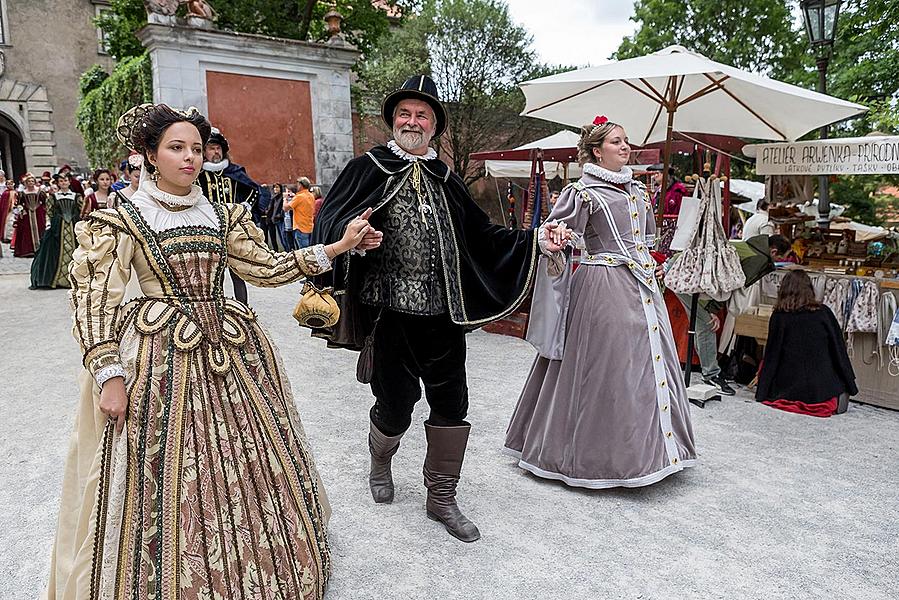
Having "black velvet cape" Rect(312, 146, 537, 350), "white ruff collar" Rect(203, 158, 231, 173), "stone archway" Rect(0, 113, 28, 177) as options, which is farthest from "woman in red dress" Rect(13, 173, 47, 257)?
"stone archway" Rect(0, 113, 28, 177)

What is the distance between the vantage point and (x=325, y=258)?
7.95 ft

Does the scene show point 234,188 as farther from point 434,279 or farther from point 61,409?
point 434,279

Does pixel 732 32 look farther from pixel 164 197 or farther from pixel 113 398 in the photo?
pixel 113 398

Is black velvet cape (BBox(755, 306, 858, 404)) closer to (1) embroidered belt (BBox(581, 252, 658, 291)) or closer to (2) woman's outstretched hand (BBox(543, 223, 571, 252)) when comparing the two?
(1) embroidered belt (BBox(581, 252, 658, 291))


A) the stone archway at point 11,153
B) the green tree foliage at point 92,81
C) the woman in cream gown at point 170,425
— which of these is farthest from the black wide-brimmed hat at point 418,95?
the stone archway at point 11,153

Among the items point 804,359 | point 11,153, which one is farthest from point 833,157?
point 11,153

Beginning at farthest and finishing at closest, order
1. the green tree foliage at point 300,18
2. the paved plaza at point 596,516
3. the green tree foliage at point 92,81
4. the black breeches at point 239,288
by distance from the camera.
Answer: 1. the green tree foliage at point 92,81
2. the green tree foliage at point 300,18
3. the black breeches at point 239,288
4. the paved plaza at point 596,516

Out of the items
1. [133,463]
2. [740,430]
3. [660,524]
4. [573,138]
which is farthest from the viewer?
[573,138]

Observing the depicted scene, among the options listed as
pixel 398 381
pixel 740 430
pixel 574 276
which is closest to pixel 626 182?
pixel 574 276

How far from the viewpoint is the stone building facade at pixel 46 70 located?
20.2m

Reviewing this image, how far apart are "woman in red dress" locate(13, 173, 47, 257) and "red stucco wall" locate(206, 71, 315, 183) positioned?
10.6 ft

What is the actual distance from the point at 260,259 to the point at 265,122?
11.6 metres

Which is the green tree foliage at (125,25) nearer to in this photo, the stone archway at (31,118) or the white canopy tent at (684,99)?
the stone archway at (31,118)

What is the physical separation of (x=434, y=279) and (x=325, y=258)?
514 mm
